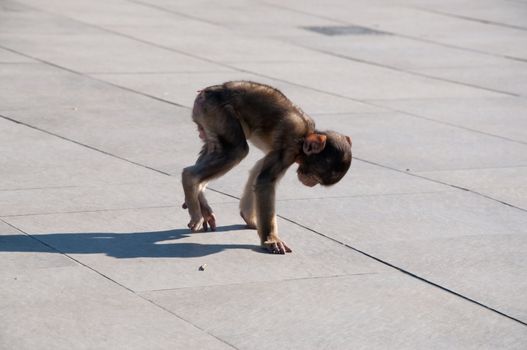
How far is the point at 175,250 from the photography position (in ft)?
24.3

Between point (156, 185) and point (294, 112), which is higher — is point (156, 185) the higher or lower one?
the lower one

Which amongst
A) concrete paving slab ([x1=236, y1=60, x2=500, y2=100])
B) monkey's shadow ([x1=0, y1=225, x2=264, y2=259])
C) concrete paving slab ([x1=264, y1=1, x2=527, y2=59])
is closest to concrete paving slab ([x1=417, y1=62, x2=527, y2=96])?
concrete paving slab ([x1=236, y1=60, x2=500, y2=100])

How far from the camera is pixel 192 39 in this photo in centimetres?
1588

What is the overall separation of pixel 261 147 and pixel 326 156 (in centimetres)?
64

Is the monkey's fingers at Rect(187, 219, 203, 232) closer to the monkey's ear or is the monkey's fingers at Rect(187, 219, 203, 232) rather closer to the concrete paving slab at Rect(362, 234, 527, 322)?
the monkey's ear

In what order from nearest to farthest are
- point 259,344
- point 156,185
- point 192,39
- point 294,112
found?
point 259,344 < point 294,112 < point 156,185 < point 192,39

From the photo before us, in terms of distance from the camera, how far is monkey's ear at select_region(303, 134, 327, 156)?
7.30 m

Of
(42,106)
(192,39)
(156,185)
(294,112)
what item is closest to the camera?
(294,112)

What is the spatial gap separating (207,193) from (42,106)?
3128 millimetres

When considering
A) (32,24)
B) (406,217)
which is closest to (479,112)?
(406,217)

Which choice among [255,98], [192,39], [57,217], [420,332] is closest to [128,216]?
[57,217]

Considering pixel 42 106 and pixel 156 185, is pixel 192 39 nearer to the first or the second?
pixel 42 106

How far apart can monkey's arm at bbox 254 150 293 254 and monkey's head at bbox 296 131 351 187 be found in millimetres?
235

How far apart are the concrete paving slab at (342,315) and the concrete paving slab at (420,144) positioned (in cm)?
313
